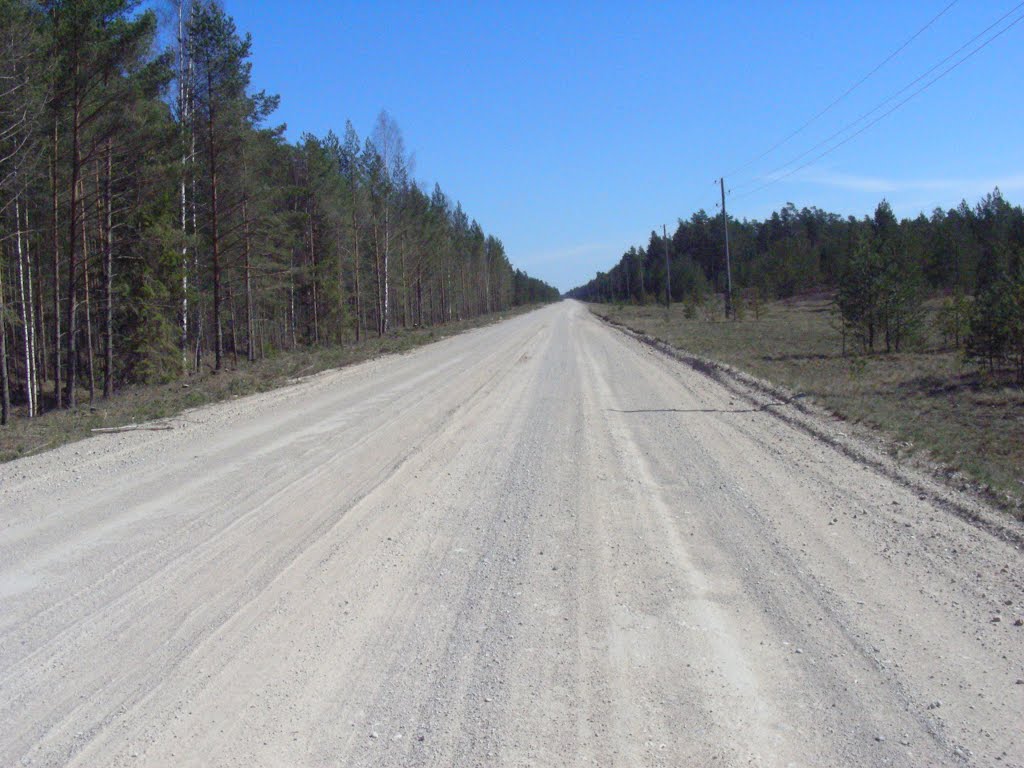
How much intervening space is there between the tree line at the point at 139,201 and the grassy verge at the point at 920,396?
1710cm

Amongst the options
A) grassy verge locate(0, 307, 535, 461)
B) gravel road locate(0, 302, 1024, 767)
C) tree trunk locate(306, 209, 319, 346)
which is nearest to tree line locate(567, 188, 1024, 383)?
gravel road locate(0, 302, 1024, 767)

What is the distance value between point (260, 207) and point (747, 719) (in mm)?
28801

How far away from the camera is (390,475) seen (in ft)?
29.8

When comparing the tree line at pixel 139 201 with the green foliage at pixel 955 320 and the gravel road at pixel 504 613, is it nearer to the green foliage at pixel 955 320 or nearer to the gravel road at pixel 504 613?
→ the gravel road at pixel 504 613

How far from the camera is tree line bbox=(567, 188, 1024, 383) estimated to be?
64.0 ft

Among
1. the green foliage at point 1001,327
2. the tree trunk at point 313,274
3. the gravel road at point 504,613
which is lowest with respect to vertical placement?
the gravel road at point 504,613

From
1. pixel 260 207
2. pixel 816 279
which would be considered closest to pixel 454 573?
pixel 260 207

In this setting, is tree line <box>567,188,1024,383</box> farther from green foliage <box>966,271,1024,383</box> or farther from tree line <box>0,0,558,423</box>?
tree line <box>0,0,558,423</box>

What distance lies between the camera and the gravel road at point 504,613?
3656 millimetres

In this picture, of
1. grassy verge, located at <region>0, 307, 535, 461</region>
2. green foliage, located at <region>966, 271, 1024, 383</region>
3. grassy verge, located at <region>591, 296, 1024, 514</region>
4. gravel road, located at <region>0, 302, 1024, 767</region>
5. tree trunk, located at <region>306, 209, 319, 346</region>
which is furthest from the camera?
tree trunk, located at <region>306, 209, 319, 346</region>

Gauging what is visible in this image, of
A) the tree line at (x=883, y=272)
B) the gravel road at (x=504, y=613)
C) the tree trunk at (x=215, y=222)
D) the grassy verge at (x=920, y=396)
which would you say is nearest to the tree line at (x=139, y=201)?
the tree trunk at (x=215, y=222)

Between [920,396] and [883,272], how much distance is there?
1175 cm

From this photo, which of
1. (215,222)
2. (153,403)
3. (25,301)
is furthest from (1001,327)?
(25,301)

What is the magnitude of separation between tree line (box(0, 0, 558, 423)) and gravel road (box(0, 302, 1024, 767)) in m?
13.8
